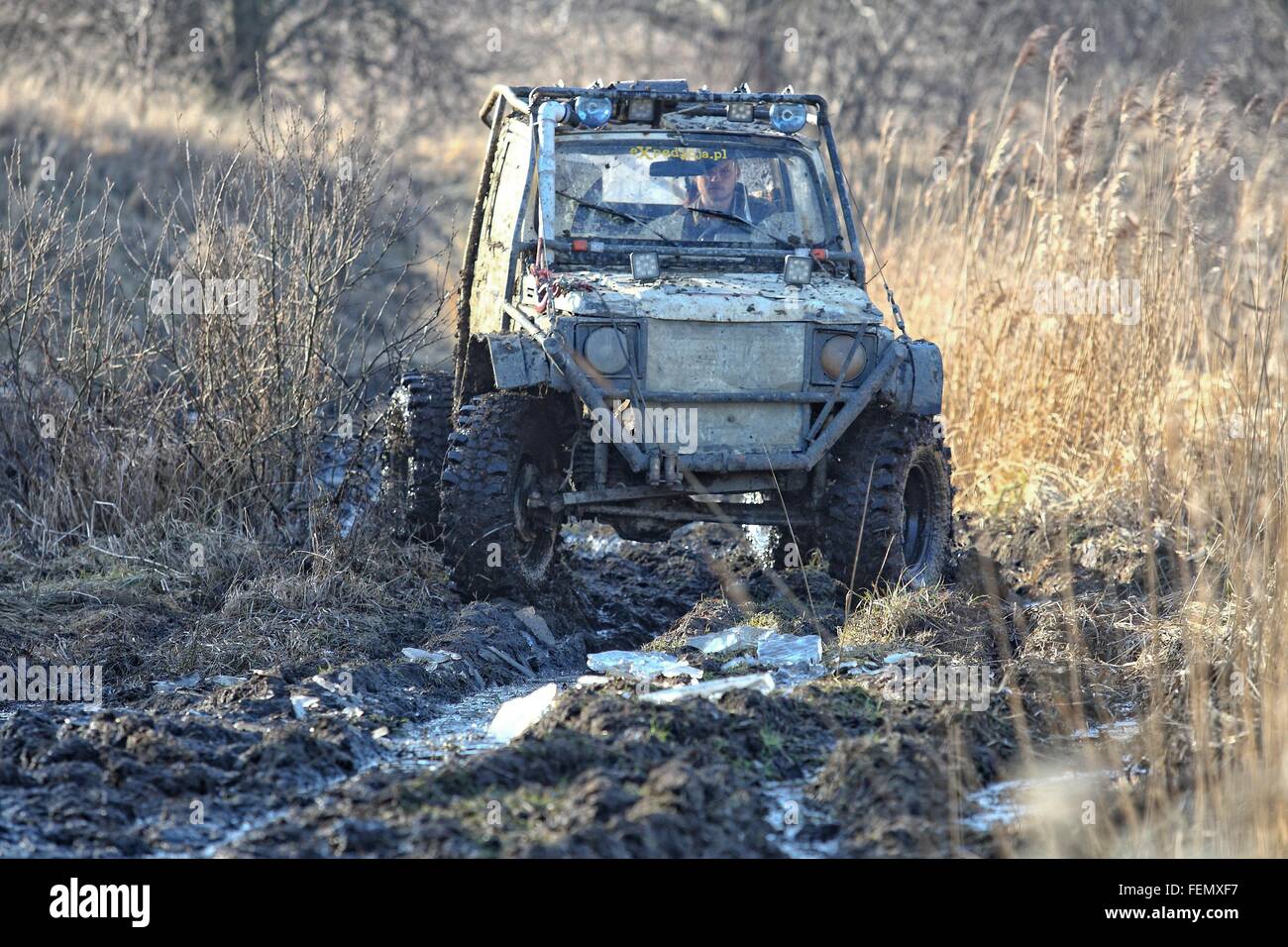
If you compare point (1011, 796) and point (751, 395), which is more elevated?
point (751, 395)

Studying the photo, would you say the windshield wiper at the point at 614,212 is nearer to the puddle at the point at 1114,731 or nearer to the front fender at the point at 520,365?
the front fender at the point at 520,365

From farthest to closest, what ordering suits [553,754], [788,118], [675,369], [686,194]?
[788,118], [686,194], [675,369], [553,754]

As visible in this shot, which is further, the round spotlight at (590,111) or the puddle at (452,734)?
the round spotlight at (590,111)

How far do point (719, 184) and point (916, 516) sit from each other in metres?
1.66

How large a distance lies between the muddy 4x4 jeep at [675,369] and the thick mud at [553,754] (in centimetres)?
51

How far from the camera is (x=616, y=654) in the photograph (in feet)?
20.1

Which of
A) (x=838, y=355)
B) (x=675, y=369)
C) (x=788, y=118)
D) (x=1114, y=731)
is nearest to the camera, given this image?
(x=1114, y=731)

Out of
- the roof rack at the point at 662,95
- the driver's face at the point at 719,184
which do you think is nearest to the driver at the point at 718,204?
the driver's face at the point at 719,184

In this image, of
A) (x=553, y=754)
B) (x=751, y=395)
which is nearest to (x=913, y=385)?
(x=751, y=395)

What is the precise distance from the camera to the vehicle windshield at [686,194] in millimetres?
7141

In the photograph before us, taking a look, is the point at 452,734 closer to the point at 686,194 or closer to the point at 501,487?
the point at 501,487

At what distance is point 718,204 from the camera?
7.30 metres

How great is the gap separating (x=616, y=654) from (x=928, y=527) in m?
1.67
